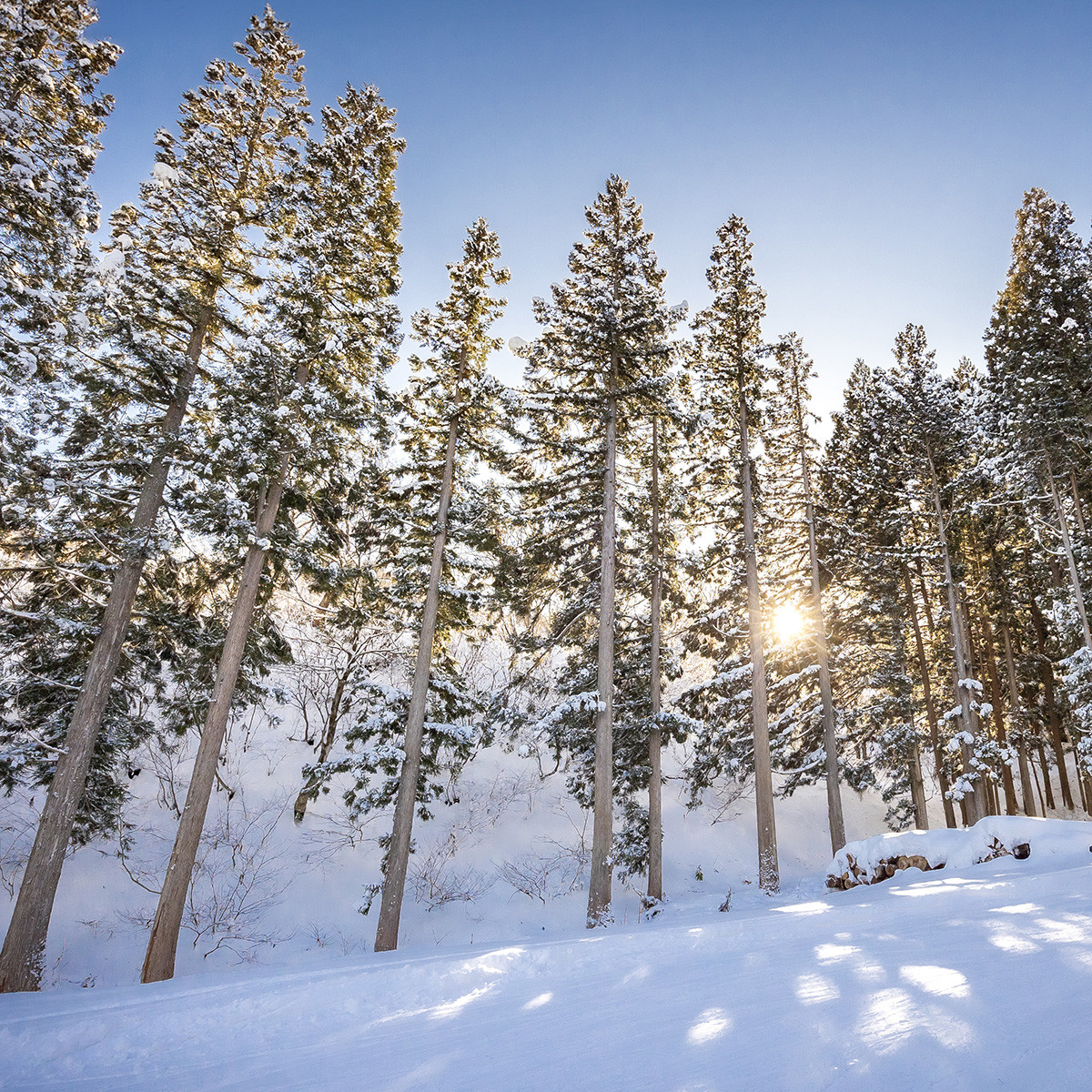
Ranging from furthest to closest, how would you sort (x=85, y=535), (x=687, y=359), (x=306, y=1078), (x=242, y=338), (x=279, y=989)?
(x=687, y=359), (x=242, y=338), (x=85, y=535), (x=279, y=989), (x=306, y=1078)

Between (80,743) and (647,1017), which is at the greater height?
(80,743)

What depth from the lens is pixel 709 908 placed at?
1359 centimetres

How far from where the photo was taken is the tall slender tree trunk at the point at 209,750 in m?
9.17

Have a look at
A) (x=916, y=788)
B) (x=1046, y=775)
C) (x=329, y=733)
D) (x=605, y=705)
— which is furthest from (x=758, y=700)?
(x=1046, y=775)

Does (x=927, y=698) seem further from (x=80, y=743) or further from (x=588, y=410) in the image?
(x=80, y=743)

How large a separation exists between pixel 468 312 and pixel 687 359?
Result: 654 cm

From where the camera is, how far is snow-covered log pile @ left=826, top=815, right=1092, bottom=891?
345 inches

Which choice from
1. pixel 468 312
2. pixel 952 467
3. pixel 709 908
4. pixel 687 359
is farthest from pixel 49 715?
pixel 952 467

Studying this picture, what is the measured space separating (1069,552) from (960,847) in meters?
10.3

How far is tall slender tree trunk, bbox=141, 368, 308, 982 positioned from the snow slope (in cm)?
443

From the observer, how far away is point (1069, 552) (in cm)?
1535

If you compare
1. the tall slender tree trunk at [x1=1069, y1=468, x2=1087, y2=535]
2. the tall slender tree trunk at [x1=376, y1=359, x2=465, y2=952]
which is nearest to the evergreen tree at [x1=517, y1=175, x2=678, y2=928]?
the tall slender tree trunk at [x1=376, y1=359, x2=465, y2=952]

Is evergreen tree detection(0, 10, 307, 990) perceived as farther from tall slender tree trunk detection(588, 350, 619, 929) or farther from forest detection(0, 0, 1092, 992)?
tall slender tree trunk detection(588, 350, 619, 929)

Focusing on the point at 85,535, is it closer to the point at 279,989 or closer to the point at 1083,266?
the point at 279,989
